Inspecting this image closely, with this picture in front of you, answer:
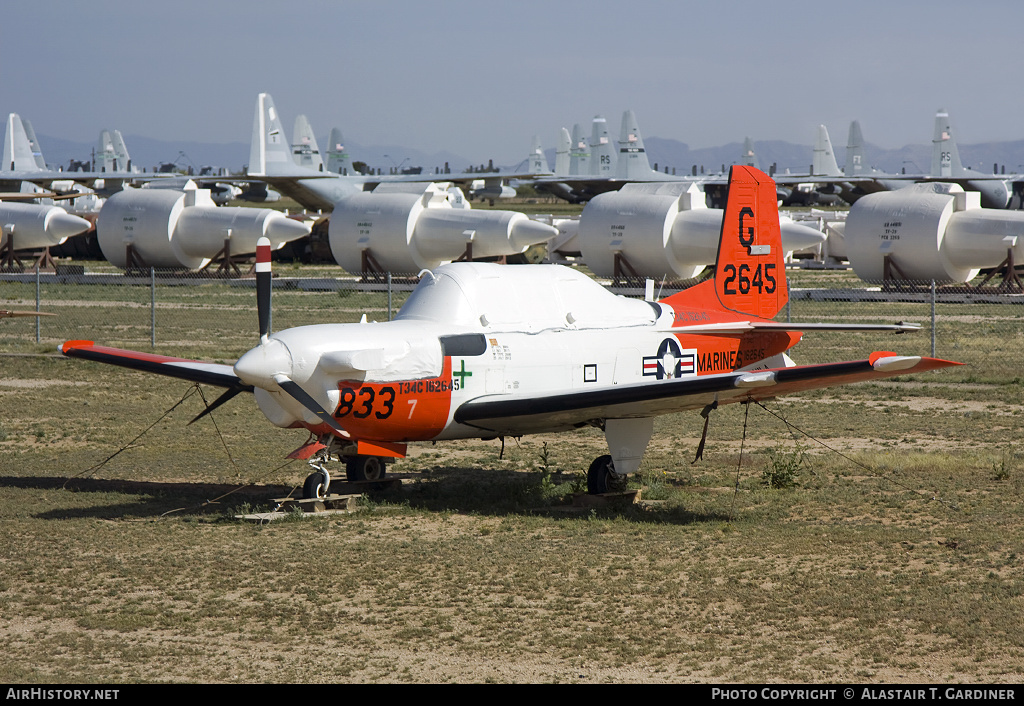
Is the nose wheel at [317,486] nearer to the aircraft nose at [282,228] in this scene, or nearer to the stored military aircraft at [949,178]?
the aircraft nose at [282,228]

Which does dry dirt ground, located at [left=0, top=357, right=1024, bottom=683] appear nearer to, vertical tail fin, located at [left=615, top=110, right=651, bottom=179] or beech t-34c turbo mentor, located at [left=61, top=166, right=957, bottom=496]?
beech t-34c turbo mentor, located at [left=61, top=166, right=957, bottom=496]

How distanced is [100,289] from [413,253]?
11849 millimetres

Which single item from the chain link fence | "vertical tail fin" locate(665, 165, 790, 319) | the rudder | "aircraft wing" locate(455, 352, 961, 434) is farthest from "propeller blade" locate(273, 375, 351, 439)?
the chain link fence

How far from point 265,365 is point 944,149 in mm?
80723

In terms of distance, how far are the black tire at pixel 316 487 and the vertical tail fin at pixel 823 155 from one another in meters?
98.3

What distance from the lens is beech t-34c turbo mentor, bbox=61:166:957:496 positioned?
34.7 feet

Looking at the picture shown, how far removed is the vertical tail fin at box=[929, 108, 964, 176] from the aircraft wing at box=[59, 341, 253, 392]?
259ft

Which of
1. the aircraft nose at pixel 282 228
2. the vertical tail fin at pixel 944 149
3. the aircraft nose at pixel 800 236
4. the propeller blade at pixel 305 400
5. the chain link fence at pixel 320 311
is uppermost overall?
the vertical tail fin at pixel 944 149

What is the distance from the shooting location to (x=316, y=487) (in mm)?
11336

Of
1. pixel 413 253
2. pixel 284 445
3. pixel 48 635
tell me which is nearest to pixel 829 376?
pixel 48 635

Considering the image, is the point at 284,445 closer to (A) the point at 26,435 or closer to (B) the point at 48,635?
(A) the point at 26,435

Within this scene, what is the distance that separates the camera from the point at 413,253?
41438 mm

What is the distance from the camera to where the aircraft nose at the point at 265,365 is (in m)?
10.3

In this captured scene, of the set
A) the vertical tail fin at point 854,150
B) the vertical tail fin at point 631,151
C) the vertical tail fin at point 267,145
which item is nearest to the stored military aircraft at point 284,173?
the vertical tail fin at point 267,145
